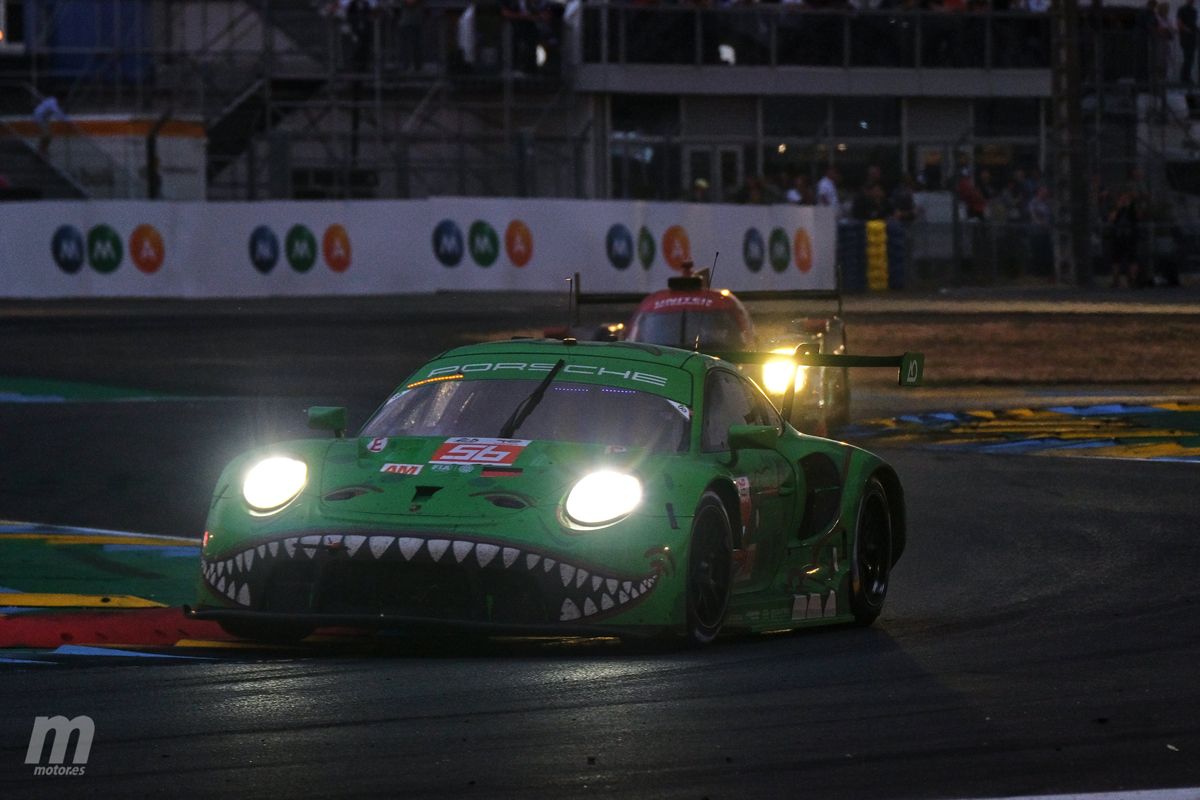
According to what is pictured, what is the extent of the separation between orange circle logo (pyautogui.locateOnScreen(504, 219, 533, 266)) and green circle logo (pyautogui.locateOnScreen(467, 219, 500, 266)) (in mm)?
167

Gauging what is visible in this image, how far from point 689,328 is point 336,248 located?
16.7 meters

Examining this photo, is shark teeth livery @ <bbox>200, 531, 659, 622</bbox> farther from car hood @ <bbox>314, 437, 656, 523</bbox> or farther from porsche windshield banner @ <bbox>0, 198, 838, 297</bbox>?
porsche windshield banner @ <bbox>0, 198, 838, 297</bbox>

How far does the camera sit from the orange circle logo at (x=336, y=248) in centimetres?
3259

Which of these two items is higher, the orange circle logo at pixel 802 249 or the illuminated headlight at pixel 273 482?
the orange circle logo at pixel 802 249

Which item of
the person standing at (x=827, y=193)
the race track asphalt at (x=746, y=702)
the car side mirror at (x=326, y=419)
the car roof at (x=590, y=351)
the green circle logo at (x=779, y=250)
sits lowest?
the race track asphalt at (x=746, y=702)

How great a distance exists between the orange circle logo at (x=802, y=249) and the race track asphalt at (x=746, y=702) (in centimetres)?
2439

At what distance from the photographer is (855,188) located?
42406 mm

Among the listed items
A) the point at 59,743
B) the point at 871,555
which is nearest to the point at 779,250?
the point at 871,555

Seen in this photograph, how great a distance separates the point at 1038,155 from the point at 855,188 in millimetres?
4626

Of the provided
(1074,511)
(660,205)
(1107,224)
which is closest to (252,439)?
(1074,511)

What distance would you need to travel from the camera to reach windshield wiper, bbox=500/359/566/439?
8227 mm

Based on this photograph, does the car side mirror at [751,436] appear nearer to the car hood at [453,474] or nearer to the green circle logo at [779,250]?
the car hood at [453,474]

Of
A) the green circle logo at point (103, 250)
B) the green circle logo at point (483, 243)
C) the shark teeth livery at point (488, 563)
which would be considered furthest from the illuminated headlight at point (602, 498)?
the green circle logo at point (103, 250)

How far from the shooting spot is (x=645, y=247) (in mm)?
33875
